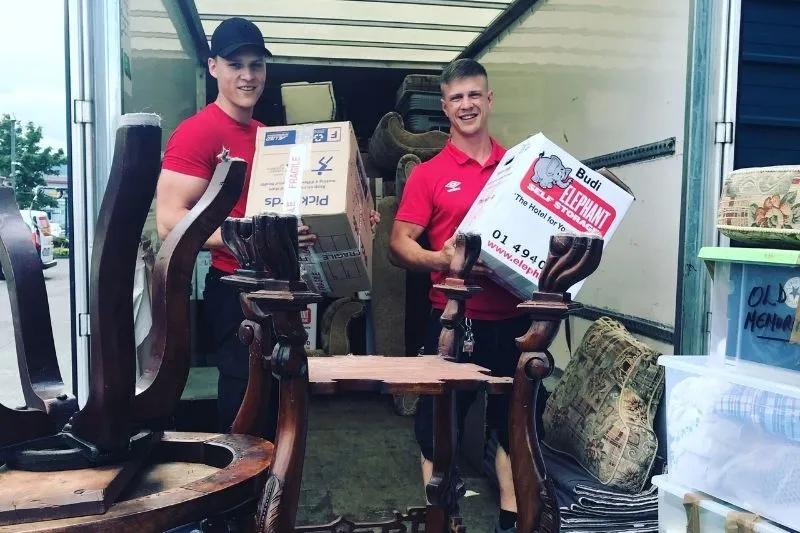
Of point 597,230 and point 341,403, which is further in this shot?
point 341,403

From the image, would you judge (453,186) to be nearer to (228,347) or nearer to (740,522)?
(228,347)

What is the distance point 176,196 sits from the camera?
2.51m

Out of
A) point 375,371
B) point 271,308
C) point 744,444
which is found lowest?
point 744,444

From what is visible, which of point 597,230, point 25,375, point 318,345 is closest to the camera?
point 25,375

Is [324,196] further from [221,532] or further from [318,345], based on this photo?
[318,345]

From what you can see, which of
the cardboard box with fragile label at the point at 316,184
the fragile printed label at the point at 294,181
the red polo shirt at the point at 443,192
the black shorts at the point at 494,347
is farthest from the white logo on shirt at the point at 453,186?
the fragile printed label at the point at 294,181

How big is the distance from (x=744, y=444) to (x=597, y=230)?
2.79 feet

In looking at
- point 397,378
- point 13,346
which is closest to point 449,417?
point 397,378

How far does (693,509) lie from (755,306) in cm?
61

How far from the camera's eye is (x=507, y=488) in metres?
2.53

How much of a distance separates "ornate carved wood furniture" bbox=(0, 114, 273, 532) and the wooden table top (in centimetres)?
19

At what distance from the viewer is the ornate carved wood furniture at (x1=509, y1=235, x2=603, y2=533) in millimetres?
1327

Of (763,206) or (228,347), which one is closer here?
(763,206)

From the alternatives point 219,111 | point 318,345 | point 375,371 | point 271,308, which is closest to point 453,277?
point 375,371
